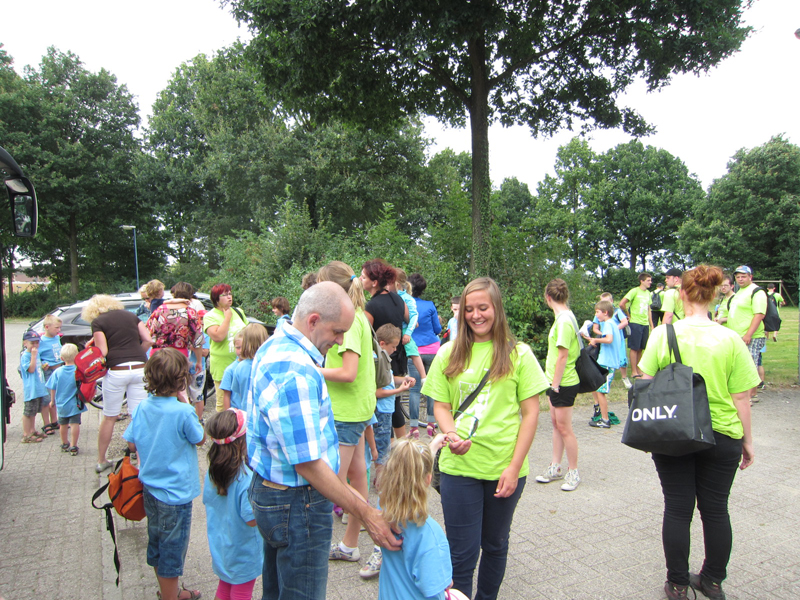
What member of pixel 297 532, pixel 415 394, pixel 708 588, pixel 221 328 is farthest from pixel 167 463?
pixel 415 394

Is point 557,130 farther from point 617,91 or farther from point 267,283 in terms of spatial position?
point 267,283

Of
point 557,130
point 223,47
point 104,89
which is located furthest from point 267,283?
point 104,89

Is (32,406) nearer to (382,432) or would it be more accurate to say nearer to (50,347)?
(50,347)

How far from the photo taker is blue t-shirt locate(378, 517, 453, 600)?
2.11 meters

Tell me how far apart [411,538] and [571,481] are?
322 cm

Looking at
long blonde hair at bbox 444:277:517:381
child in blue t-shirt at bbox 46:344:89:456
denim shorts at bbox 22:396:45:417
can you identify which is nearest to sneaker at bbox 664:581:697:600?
long blonde hair at bbox 444:277:517:381

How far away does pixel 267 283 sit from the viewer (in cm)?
1625

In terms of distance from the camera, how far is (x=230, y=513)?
3.01 m

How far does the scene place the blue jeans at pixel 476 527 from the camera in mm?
2660

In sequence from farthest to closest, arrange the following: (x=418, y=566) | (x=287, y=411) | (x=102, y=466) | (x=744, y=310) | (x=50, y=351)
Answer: (x=744, y=310) → (x=50, y=351) → (x=102, y=466) → (x=418, y=566) → (x=287, y=411)

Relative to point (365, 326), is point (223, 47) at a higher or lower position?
higher

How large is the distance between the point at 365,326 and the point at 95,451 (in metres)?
4.97

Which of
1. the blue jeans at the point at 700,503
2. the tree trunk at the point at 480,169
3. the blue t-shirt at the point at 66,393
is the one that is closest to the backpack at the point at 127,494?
the blue jeans at the point at 700,503

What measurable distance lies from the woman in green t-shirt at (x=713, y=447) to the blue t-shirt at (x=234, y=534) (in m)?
2.35
